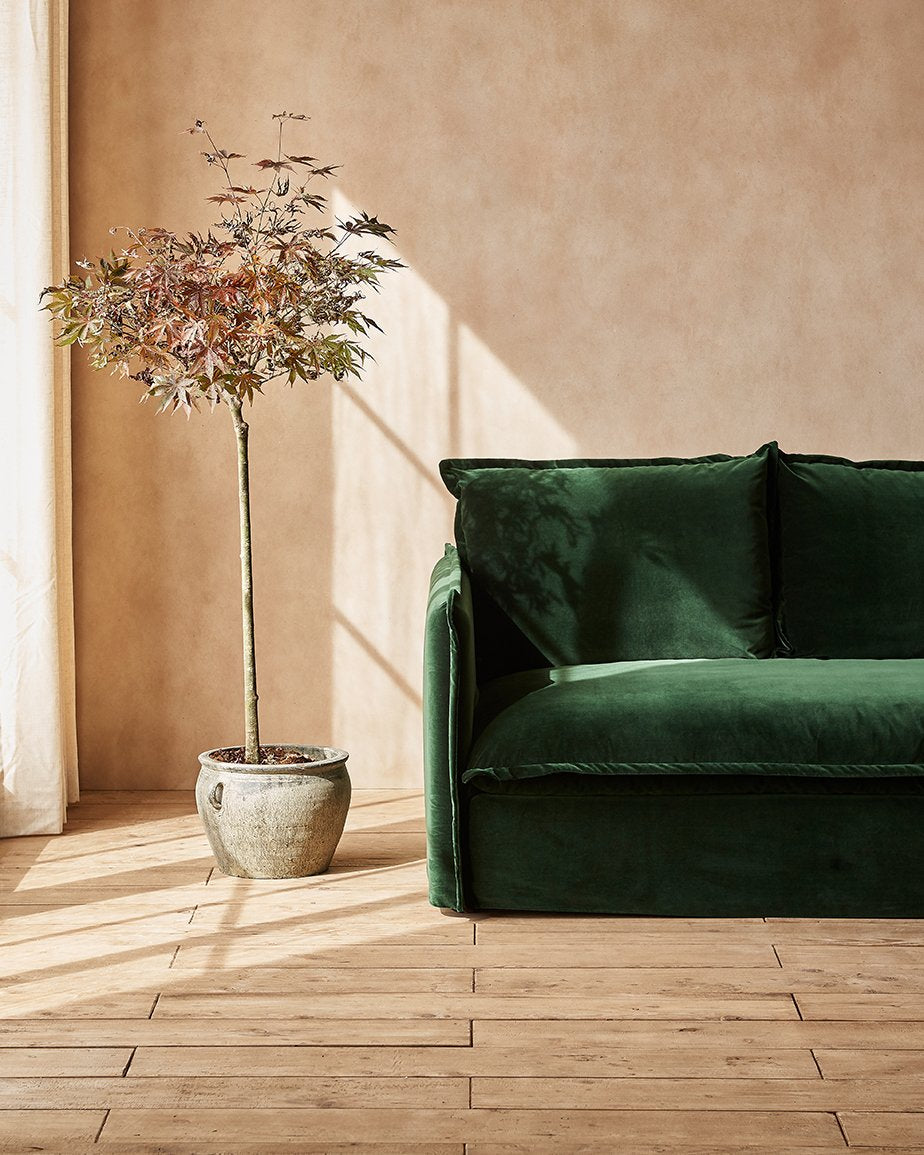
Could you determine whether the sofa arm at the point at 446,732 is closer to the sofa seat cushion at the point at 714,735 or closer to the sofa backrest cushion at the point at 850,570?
the sofa seat cushion at the point at 714,735

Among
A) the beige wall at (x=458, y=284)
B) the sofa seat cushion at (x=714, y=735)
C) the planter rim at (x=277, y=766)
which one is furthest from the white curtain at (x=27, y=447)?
the sofa seat cushion at (x=714, y=735)

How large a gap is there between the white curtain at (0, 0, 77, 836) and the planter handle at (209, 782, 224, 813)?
0.71 meters

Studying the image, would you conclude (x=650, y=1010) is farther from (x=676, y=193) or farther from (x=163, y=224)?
Result: (x=163, y=224)

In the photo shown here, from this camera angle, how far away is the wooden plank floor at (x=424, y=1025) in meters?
1.72

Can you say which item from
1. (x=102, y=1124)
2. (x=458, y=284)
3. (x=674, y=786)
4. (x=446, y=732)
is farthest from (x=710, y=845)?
(x=458, y=284)

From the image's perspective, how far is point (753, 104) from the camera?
12.4 ft

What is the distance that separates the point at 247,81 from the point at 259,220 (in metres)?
0.52

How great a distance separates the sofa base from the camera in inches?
101

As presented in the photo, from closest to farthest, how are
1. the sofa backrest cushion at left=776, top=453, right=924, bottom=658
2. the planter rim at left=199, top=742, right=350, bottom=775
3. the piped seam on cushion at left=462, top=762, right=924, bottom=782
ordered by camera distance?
1. the piped seam on cushion at left=462, top=762, right=924, bottom=782
2. the planter rim at left=199, top=742, right=350, bottom=775
3. the sofa backrest cushion at left=776, top=453, right=924, bottom=658

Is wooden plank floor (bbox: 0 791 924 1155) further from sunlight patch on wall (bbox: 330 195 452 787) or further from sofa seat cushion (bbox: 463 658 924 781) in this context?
sunlight patch on wall (bbox: 330 195 452 787)

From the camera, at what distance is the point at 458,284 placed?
381 centimetres

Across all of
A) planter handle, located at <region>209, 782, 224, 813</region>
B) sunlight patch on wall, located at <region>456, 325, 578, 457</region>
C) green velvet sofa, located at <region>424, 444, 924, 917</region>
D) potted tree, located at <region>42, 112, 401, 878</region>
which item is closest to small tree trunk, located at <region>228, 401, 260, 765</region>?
potted tree, located at <region>42, 112, 401, 878</region>

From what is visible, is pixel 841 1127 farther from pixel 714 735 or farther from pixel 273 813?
pixel 273 813

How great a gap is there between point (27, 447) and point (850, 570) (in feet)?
7.21
